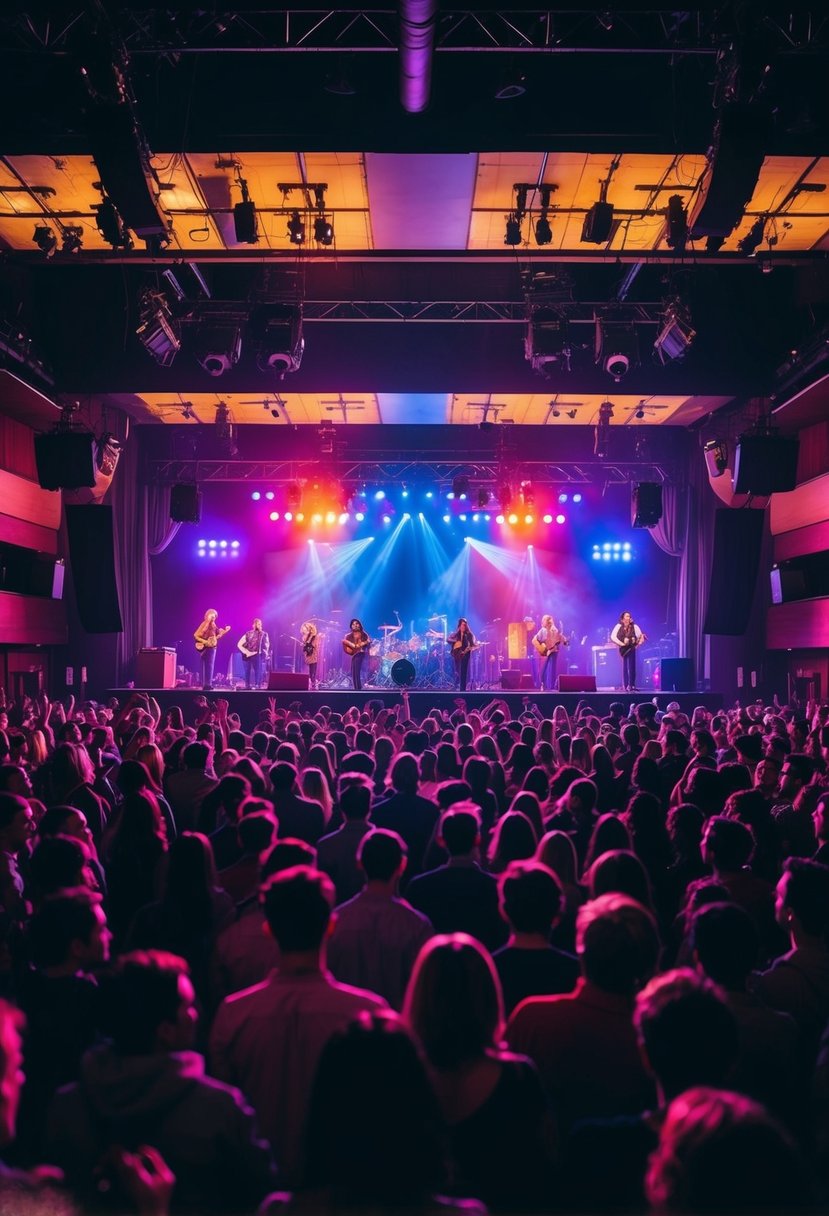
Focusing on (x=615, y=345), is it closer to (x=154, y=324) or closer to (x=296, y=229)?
(x=296, y=229)

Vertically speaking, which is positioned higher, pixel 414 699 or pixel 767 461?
pixel 767 461

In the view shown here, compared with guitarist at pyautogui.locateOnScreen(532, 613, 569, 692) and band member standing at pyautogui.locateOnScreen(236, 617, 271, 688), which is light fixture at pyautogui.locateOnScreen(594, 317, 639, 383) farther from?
band member standing at pyautogui.locateOnScreen(236, 617, 271, 688)

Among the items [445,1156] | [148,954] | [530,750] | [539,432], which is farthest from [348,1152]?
[539,432]

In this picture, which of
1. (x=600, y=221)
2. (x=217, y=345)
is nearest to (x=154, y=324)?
(x=217, y=345)

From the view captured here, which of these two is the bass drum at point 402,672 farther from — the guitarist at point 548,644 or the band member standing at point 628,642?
the band member standing at point 628,642

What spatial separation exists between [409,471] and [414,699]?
5.96 m

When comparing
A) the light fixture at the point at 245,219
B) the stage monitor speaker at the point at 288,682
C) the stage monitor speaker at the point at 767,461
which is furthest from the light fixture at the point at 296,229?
the stage monitor speaker at the point at 288,682

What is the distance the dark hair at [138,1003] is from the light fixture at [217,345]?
10733 mm

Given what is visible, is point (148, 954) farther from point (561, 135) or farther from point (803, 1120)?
point (561, 135)

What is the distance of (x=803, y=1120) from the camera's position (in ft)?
8.14

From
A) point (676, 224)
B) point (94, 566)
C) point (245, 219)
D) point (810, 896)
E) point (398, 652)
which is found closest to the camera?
point (810, 896)

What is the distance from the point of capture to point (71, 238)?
1151 cm

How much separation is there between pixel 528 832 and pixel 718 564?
487 inches

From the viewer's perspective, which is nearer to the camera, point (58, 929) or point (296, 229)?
point (58, 929)
